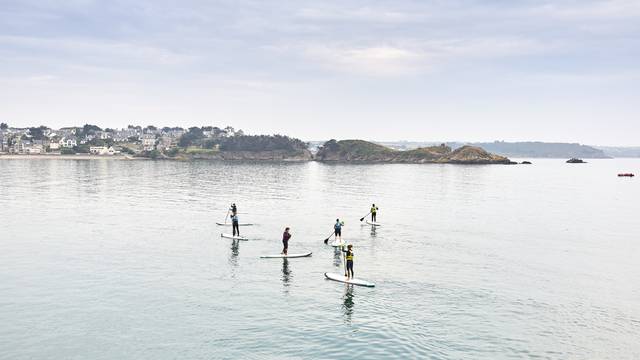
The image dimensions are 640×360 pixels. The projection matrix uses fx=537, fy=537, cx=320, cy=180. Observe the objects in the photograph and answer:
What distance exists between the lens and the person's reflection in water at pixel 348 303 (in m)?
33.6

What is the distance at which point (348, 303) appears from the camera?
119ft

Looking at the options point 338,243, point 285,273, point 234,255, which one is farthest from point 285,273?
point 338,243

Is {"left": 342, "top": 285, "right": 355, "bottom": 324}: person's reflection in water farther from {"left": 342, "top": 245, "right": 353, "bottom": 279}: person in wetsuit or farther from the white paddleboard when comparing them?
the white paddleboard

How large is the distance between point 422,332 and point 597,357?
9.11m

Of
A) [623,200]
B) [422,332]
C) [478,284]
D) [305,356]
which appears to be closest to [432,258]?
[478,284]

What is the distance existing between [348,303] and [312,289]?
421cm

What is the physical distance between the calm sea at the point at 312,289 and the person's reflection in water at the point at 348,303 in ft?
0.43

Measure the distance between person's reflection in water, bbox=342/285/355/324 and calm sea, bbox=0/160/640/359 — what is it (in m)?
0.13

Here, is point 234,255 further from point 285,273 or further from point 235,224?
point 285,273

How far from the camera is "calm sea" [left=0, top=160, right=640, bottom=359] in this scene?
95.7 feet

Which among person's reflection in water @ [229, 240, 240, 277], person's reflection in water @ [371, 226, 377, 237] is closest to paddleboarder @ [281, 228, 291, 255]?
person's reflection in water @ [229, 240, 240, 277]

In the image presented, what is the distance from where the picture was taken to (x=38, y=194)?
107250 mm

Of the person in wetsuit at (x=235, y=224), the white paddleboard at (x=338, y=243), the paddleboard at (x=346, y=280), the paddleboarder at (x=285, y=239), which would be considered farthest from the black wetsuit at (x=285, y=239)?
the person in wetsuit at (x=235, y=224)

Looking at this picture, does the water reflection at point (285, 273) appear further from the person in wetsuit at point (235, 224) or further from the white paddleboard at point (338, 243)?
the person in wetsuit at point (235, 224)
